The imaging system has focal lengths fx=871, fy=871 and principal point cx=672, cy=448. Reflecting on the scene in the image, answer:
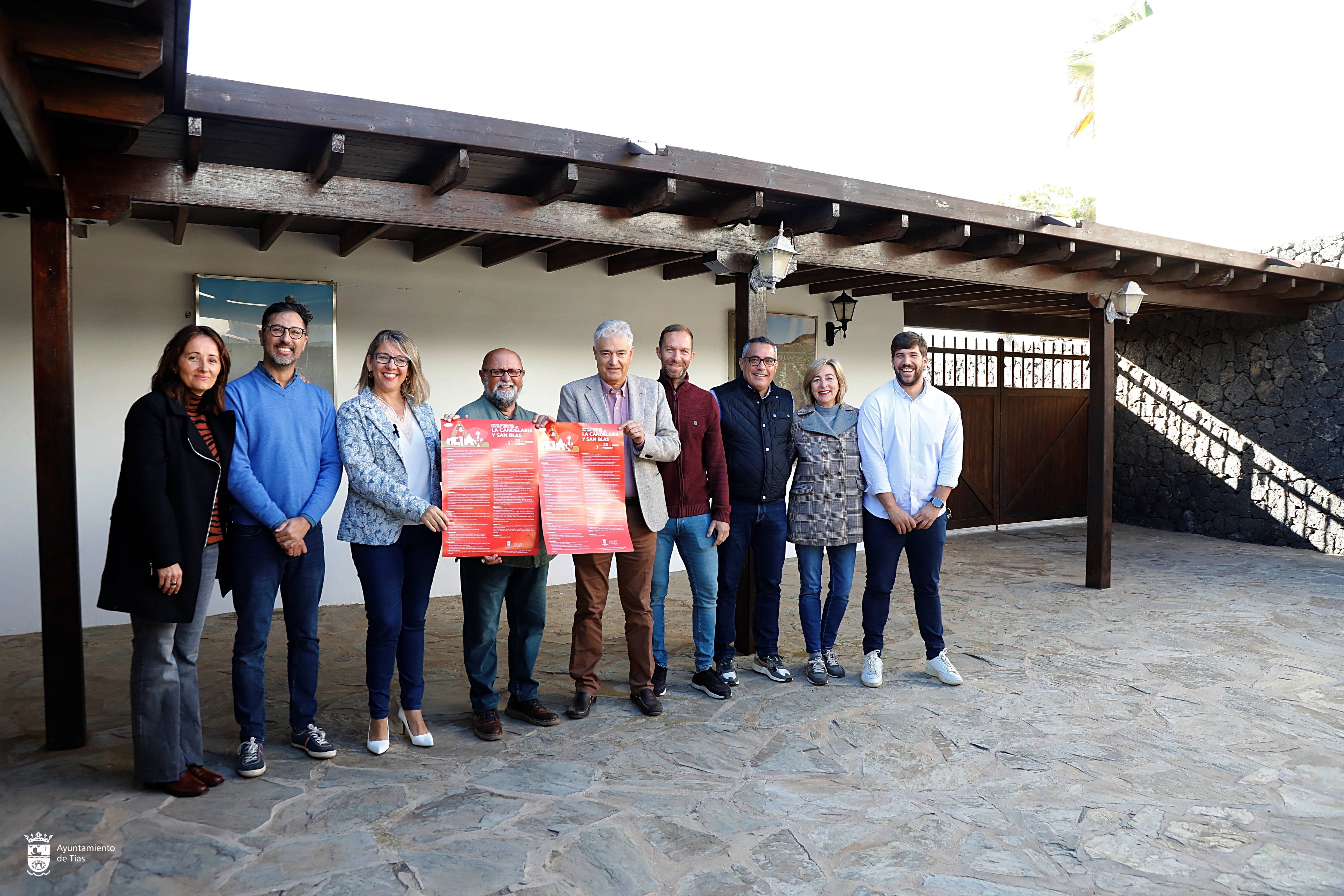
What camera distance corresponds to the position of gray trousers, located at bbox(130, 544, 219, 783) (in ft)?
10.1

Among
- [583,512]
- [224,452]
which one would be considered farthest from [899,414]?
[224,452]

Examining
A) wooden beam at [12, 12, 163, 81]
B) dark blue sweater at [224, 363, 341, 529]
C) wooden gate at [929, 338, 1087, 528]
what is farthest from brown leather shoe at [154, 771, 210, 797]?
wooden gate at [929, 338, 1087, 528]

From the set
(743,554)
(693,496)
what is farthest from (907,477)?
(693,496)

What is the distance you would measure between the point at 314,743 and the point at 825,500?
8.51 feet

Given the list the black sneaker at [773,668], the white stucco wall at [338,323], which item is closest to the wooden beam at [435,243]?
the white stucco wall at [338,323]

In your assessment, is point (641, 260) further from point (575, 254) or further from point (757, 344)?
point (757, 344)

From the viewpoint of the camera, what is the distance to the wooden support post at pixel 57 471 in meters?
3.59

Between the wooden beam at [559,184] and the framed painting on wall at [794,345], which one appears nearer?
the wooden beam at [559,184]

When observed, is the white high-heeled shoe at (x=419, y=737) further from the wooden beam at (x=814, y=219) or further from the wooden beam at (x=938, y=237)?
the wooden beam at (x=938, y=237)

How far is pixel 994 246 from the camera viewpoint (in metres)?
6.05

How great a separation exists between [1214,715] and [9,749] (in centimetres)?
535

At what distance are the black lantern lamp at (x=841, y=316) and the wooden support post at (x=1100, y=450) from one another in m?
2.01

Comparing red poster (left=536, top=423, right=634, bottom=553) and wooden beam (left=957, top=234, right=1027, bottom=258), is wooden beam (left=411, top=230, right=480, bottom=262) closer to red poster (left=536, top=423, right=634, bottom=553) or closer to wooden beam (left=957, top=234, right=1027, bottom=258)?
red poster (left=536, top=423, right=634, bottom=553)

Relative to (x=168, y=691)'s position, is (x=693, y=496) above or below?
above
